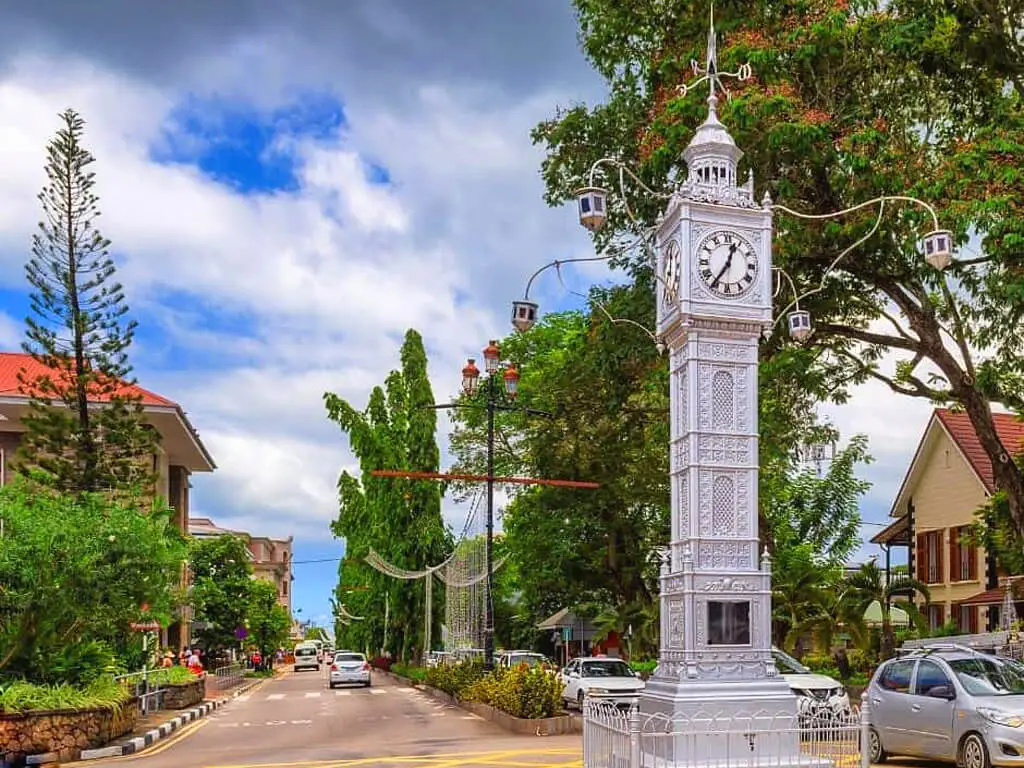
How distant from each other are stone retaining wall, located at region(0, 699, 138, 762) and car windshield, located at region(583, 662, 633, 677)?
12186 millimetres

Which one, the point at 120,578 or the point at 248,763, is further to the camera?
the point at 120,578

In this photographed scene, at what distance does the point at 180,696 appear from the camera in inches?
1287

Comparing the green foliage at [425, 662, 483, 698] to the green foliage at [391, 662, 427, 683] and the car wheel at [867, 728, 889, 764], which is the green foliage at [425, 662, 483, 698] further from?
the car wheel at [867, 728, 889, 764]

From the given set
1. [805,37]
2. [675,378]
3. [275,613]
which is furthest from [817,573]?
[275,613]

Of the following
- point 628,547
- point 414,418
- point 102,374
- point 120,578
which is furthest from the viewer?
point 414,418

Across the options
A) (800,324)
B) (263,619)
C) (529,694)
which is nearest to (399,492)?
(263,619)

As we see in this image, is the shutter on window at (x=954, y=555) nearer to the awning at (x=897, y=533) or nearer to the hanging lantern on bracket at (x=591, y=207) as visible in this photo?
the awning at (x=897, y=533)

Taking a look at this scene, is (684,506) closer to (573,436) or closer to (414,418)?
(573,436)

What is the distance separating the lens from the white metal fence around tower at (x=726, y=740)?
1237cm

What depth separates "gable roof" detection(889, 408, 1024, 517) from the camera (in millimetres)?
38844

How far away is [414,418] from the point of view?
5366 cm

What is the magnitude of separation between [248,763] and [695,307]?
987 cm

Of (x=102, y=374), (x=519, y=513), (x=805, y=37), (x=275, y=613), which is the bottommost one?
(x=275, y=613)

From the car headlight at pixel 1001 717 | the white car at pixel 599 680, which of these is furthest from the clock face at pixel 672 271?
the white car at pixel 599 680
